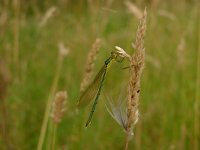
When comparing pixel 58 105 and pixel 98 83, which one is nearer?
pixel 98 83

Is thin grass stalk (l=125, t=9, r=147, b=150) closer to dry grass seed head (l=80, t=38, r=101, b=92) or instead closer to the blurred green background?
dry grass seed head (l=80, t=38, r=101, b=92)

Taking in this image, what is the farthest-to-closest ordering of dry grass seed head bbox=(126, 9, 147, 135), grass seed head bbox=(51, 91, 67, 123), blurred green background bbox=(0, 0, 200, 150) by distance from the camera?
blurred green background bbox=(0, 0, 200, 150), grass seed head bbox=(51, 91, 67, 123), dry grass seed head bbox=(126, 9, 147, 135)

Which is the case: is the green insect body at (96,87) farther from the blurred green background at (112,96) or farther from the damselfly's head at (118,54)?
the blurred green background at (112,96)

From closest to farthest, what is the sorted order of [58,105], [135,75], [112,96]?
[135,75] < [58,105] < [112,96]

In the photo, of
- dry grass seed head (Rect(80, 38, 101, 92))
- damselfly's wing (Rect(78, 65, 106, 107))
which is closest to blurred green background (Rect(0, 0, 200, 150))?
dry grass seed head (Rect(80, 38, 101, 92))

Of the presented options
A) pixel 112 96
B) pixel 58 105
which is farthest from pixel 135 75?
pixel 112 96

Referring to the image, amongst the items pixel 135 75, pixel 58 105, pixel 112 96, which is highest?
pixel 135 75

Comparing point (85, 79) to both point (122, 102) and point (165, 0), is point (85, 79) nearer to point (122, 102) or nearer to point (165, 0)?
point (122, 102)

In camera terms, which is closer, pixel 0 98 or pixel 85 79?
pixel 0 98

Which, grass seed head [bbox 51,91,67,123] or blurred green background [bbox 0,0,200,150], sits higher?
grass seed head [bbox 51,91,67,123]

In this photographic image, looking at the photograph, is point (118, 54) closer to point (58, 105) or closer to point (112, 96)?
point (58, 105)

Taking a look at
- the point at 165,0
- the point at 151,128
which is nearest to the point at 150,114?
the point at 151,128
